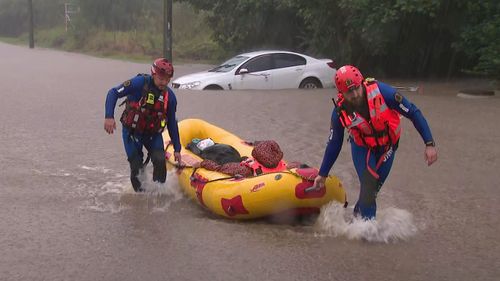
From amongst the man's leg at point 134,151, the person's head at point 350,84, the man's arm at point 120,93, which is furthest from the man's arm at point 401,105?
the man's leg at point 134,151

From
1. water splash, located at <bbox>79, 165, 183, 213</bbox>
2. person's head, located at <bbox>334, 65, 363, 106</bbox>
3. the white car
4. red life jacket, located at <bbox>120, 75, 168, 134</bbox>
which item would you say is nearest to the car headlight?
the white car

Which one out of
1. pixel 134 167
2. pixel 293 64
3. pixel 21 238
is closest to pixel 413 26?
pixel 293 64

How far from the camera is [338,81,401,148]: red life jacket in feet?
18.5

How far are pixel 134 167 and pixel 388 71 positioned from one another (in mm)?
17487

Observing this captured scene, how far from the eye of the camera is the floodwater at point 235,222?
539 centimetres

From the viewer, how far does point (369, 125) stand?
5.68 meters

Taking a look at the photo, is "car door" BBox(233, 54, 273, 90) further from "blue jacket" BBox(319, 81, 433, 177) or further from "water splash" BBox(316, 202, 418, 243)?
"blue jacket" BBox(319, 81, 433, 177)

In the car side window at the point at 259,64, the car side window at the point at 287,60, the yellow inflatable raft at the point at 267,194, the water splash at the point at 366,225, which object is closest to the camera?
the water splash at the point at 366,225

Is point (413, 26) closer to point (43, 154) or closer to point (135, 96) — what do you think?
point (43, 154)

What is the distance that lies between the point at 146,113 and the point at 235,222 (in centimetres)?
148

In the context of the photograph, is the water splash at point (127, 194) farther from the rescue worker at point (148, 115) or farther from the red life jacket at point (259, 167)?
the red life jacket at point (259, 167)

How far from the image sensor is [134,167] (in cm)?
749

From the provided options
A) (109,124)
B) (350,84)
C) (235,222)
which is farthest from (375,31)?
(350,84)

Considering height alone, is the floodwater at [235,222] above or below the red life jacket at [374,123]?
below
